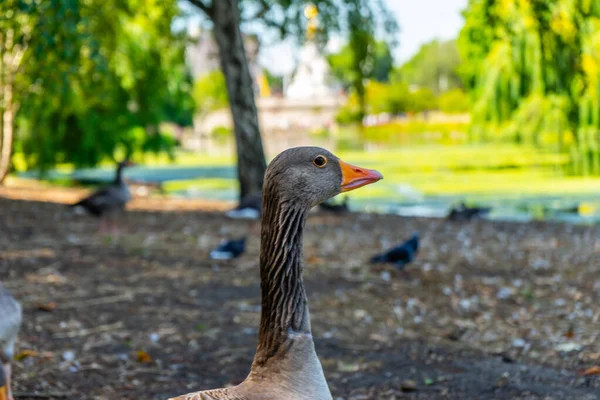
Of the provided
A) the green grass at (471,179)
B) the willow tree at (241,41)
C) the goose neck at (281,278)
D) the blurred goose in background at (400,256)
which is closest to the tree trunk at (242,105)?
the willow tree at (241,41)

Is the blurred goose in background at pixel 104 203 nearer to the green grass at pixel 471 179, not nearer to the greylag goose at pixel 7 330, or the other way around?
the greylag goose at pixel 7 330

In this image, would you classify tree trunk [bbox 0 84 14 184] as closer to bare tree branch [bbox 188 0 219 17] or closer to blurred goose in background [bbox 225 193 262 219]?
bare tree branch [bbox 188 0 219 17]

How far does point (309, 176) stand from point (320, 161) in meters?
0.10

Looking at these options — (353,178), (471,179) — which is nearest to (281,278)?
(353,178)

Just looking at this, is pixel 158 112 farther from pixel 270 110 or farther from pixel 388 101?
pixel 270 110

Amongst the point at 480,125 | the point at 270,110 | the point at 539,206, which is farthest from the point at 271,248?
the point at 270,110

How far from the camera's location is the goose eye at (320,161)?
3285 millimetres

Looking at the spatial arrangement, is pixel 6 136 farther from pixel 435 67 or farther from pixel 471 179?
pixel 435 67

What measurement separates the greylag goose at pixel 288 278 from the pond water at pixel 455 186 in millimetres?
13752

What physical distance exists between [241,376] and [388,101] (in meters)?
98.7

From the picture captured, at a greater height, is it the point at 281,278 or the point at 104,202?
the point at 281,278

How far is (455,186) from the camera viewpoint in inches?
936

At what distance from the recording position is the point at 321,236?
41.4 feet

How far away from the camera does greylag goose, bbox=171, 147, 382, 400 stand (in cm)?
302
